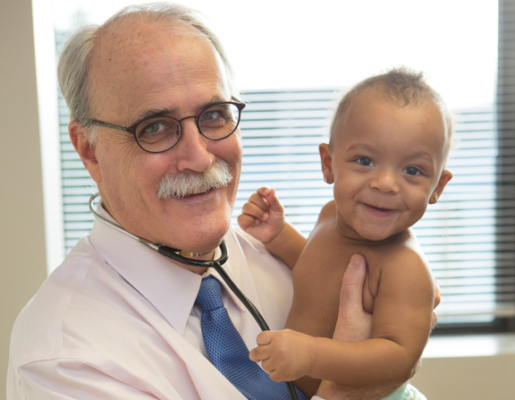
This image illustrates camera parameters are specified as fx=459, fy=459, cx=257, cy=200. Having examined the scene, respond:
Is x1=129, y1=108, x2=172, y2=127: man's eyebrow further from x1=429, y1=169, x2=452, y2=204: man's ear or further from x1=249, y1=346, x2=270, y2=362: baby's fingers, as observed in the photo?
x1=429, y1=169, x2=452, y2=204: man's ear

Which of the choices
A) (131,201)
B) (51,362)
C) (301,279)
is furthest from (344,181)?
(51,362)

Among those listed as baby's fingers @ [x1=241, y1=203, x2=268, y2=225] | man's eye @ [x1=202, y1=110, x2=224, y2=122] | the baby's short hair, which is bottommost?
baby's fingers @ [x1=241, y1=203, x2=268, y2=225]

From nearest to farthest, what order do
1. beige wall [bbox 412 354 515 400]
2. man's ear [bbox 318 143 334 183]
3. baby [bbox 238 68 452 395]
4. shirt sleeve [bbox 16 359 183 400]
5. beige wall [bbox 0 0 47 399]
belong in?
shirt sleeve [bbox 16 359 183 400]
baby [bbox 238 68 452 395]
man's ear [bbox 318 143 334 183]
beige wall [bbox 0 0 47 399]
beige wall [bbox 412 354 515 400]

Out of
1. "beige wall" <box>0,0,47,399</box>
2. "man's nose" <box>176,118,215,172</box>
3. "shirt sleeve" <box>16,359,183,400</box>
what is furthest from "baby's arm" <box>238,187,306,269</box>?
"beige wall" <box>0,0,47,399</box>

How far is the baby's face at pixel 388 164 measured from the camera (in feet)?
3.56

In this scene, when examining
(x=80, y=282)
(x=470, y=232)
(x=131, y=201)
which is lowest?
(x=470, y=232)

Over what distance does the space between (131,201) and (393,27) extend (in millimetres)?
1933

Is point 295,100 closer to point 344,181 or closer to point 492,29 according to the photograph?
point 492,29

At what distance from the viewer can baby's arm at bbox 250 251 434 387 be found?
0.92 meters

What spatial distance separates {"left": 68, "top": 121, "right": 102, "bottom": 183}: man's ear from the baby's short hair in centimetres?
65

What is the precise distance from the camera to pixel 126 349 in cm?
97

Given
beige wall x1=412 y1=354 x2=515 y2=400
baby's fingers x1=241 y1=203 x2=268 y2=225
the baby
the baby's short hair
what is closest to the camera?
the baby

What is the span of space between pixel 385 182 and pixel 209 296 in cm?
52

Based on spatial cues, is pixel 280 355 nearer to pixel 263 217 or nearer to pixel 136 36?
pixel 263 217
